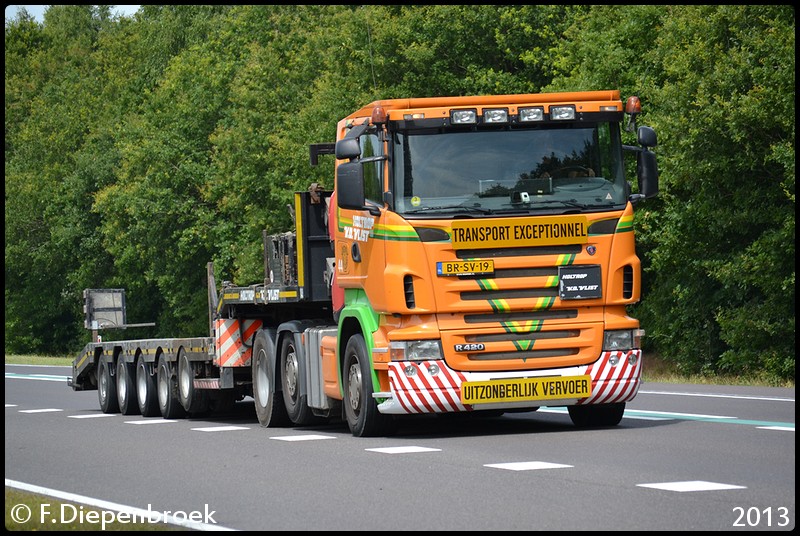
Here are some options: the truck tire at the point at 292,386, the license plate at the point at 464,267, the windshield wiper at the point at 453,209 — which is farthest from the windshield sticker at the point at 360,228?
the truck tire at the point at 292,386

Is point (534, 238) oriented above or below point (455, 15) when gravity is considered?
below

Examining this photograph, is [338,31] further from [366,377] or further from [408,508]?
[408,508]

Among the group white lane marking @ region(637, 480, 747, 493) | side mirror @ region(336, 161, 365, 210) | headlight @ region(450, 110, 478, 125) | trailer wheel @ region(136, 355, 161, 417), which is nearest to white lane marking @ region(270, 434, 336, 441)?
side mirror @ region(336, 161, 365, 210)

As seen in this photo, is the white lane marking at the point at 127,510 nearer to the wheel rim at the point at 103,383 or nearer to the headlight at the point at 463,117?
the headlight at the point at 463,117

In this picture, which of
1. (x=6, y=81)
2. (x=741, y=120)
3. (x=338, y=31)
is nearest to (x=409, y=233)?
(x=741, y=120)

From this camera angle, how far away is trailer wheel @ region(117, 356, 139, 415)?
78.2 ft

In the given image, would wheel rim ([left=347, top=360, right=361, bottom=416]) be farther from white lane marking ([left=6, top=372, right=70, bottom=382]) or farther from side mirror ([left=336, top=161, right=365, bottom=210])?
white lane marking ([left=6, top=372, right=70, bottom=382])

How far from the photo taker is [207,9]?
277ft

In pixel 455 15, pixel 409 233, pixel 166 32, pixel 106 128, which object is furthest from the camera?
pixel 166 32

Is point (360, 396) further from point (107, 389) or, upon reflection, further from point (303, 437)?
point (107, 389)

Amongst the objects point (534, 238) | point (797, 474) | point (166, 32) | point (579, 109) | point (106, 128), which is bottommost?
point (797, 474)

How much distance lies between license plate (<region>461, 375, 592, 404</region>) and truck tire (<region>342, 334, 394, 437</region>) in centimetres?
106

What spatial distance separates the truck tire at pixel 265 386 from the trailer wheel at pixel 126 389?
16.1ft

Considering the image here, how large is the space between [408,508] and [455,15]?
41.5 meters
